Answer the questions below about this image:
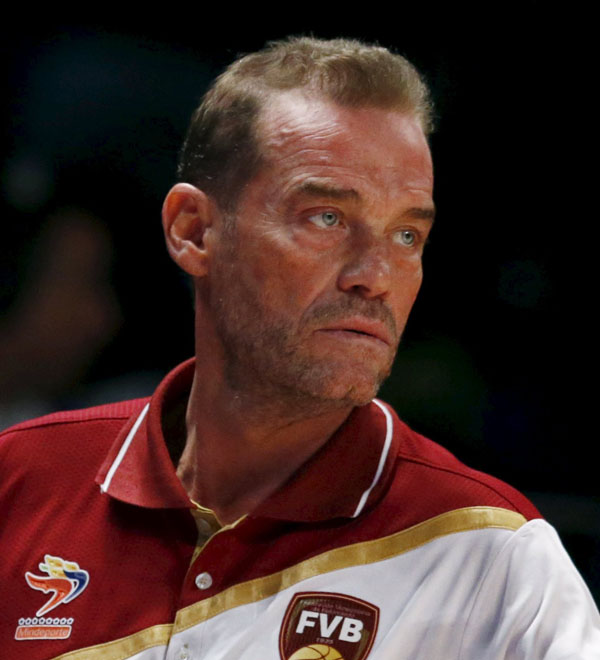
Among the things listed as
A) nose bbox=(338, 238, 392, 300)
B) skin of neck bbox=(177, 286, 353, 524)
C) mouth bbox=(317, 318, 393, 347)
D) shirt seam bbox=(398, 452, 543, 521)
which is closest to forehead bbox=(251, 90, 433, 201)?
nose bbox=(338, 238, 392, 300)

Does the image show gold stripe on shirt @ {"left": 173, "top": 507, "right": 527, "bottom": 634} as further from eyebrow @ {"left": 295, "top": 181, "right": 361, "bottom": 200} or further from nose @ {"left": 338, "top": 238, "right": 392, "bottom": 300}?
eyebrow @ {"left": 295, "top": 181, "right": 361, "bottom": 200}

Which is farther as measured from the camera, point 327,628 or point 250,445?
point 250,445

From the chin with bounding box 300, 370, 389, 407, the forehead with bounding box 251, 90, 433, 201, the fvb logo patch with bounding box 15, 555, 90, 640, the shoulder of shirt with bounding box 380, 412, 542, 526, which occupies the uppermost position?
the forehead with bounding box 251, 90, 433, 201

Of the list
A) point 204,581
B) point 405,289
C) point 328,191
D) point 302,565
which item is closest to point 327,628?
point 302,565

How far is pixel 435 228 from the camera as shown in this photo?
3.25m

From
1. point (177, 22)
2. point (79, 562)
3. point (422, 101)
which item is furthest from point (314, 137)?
point (177, 22)

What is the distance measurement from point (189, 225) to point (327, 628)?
794 millimetres

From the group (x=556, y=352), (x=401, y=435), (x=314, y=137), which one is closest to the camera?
(x=314, y=137)

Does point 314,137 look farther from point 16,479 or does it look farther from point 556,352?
point 556,352

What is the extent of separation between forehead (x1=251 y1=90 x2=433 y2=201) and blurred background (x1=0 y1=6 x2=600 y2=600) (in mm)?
1336

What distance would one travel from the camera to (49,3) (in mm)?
3447

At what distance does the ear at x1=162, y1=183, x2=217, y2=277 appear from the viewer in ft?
6.56

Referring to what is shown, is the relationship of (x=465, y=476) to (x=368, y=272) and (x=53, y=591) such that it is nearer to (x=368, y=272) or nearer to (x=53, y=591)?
(x=368, y=272)

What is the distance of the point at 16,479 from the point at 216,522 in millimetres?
426
